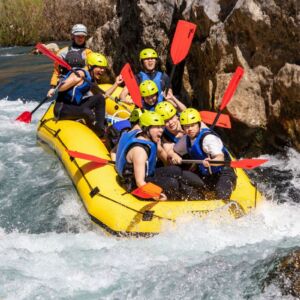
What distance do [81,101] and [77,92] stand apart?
0.17 m

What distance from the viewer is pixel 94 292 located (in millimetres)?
4133

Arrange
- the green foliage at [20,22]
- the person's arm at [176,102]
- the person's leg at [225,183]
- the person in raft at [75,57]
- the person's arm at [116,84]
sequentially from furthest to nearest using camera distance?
the green foliage at [20,22], the person in raft at [75,57], the person's arm at [116,84], the person's arm at [176,102], the person's leg at [225,183]

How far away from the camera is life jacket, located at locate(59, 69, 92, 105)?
710cm

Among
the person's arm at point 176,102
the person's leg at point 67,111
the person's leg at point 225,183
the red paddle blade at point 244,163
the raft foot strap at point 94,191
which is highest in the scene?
the red paddle blade at point 244,163

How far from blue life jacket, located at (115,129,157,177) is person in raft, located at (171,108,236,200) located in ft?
1.15

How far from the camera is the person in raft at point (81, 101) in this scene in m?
7.02

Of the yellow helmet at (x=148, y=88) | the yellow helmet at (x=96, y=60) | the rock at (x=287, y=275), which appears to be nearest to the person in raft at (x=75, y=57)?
the yellow helmet at (x=96, y=60)

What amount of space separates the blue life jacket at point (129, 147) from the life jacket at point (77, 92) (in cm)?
208

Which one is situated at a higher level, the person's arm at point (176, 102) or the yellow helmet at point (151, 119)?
the yellow helmet at point (151, 119)

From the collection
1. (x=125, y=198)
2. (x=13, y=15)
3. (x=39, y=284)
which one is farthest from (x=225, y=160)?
(x=13, y=15)

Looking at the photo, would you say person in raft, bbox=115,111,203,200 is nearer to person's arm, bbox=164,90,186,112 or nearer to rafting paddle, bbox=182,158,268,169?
rafting paddle, bbox=182,158,268,169

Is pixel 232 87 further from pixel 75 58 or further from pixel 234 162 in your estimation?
pixel 75 58

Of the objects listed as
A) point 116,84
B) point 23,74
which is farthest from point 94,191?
point 23,74

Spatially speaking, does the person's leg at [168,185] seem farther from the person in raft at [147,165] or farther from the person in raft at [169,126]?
the person in raft at [169,126]
